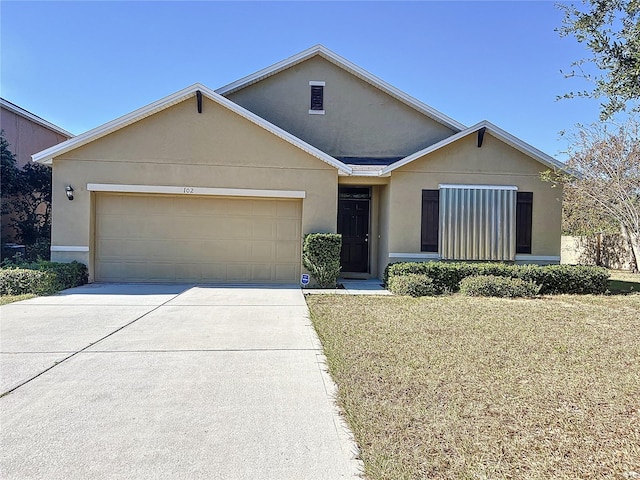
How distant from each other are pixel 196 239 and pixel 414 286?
18.9ft

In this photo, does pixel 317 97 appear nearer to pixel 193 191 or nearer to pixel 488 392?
pixel 193 191

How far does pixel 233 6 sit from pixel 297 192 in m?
5.04

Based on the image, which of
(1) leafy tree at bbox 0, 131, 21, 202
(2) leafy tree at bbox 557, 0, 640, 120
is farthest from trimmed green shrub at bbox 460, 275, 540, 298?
(1) leafy tree at bbox 0, 131, 21, 202

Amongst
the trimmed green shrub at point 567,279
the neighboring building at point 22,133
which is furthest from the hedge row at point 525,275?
the neighboring building at point 22,133

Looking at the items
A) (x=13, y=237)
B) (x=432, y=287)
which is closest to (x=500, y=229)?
(x=432, y=287)

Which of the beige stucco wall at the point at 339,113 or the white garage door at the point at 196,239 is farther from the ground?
the beige stucco wall at the point at 339,113

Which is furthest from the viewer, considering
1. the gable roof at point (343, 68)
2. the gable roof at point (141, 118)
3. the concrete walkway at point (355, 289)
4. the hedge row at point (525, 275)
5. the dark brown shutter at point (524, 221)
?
the gable roof at point (343, 68)

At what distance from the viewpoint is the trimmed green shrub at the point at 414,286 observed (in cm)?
957

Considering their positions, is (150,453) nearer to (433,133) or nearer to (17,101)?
(433,133)

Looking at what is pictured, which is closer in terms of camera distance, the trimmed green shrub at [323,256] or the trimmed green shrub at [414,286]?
the trimmed green shrub at [414,286]

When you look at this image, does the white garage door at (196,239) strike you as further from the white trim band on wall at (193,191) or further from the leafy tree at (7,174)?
the leafy tree at (7,174)

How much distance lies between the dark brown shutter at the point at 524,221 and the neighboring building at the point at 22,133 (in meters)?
15.6

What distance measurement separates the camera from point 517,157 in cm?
1157

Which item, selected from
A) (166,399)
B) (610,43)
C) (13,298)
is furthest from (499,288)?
(13,298)
